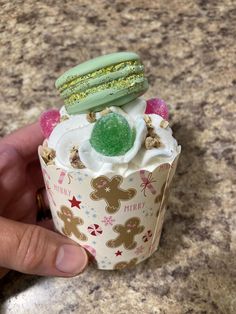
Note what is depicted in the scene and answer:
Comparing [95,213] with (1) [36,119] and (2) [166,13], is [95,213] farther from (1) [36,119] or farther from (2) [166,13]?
(2) [166,13]

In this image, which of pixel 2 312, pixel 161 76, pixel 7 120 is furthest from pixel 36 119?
pixel 2 312

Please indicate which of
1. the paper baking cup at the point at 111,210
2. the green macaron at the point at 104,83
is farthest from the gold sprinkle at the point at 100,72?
the paper baking cup at the point at 111,210

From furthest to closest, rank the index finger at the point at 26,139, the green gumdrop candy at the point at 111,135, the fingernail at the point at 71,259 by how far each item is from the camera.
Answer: the index finger at the point at 26,139 → the fingernail at the point at 71,259 → the green gumdrop candy at the point at 111,135

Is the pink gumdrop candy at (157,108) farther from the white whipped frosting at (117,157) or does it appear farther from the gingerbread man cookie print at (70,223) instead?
the gingerbread man cookie print at (70,223)

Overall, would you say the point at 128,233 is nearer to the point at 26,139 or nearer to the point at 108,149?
the point at 108,149

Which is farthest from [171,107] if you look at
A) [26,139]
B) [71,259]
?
[71,259]

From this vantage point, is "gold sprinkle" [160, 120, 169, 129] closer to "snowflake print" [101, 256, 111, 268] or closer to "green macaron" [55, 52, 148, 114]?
"green macaron" [55, 52, 148, 114]
